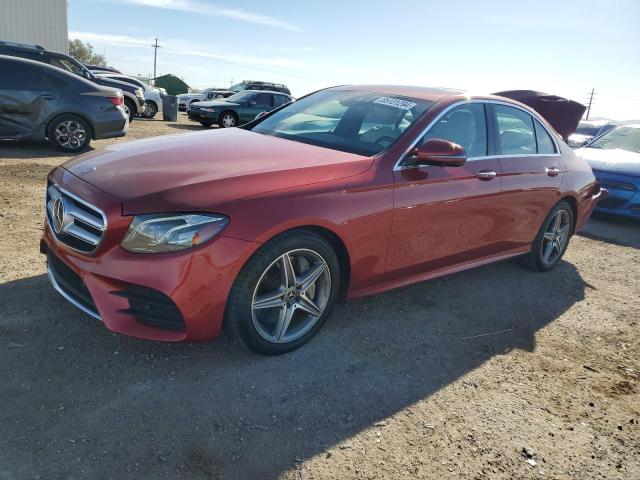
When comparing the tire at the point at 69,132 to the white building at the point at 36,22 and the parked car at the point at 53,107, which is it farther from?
the white building at the point at 36,22

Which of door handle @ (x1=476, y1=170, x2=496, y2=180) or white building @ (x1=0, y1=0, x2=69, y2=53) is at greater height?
white building @ (x1=0, y1=0, x2=69, y2=53)

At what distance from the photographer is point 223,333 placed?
3031 mm

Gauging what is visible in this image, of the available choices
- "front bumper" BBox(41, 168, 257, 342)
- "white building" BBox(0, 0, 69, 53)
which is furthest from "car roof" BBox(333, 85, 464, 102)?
"white building" BBox(0, 0, 69, 53)

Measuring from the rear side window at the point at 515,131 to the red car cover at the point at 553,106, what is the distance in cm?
310

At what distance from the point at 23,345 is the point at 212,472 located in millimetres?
1504

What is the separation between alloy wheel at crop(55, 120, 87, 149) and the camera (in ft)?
29.3

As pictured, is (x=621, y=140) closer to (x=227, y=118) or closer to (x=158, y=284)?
(x=158, y=284)

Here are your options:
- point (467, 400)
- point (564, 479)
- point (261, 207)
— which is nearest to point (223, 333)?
point (261, 207)

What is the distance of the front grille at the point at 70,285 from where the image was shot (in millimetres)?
2816

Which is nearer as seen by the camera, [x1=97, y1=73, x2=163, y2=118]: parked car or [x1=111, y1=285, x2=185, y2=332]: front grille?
[x1=111, y1=285, x2=185, y2=332]: front grille

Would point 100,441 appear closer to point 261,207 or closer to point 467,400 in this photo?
point 261,207

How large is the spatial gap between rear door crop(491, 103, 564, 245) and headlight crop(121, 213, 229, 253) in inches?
106

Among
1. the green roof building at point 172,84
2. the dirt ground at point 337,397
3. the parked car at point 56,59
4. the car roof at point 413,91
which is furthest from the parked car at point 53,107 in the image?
the green roof building at point 172,84

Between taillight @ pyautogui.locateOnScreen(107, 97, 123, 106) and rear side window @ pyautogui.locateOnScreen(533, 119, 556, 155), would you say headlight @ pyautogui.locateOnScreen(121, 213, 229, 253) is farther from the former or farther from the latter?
taillight @ pyautogui.locateOnScreen(107, 97, 123, 106)
